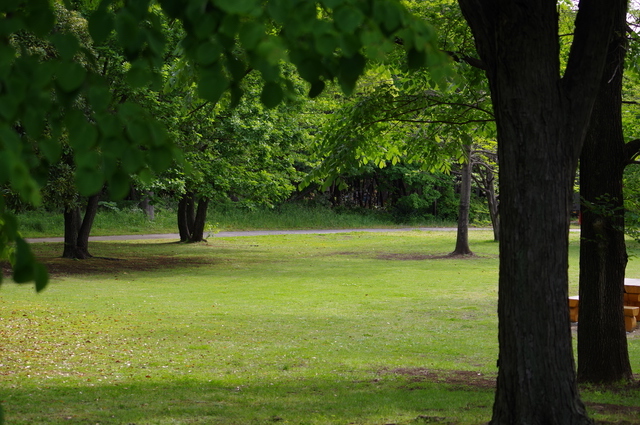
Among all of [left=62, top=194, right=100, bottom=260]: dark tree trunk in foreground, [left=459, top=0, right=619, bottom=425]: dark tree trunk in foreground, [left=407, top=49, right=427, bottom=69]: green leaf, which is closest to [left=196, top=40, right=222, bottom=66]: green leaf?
[left=407, top=49, right=427, bottom=69]: green leaf

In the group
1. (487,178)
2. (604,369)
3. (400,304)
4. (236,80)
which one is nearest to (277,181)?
(400,304)

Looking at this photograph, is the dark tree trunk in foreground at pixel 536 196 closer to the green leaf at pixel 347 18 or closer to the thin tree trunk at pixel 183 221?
→ the green leaf at pixel 347 18

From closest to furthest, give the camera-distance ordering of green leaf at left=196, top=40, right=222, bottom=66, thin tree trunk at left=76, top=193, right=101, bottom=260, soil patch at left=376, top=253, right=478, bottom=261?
green leaf at left=196, top=40, right=222, bottom=66 → thin tree trunk at left=76, top=193, right=101, bottom=260 → soil patch at left=376, top=253, right=478, bottom=261

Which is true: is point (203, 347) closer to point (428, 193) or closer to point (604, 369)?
point (604, 369)

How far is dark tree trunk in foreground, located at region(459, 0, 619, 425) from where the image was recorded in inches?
168

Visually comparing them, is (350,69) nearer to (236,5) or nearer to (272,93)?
Result: (272,93)

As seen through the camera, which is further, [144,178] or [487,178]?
[487,178]

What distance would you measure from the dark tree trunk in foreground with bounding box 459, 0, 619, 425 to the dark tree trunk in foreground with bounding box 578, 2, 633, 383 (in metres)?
3.41

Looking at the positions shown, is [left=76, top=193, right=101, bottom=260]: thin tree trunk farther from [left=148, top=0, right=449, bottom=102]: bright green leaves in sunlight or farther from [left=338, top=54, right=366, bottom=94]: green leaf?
[left=338, top=54, right=366, bottom=94]: green leaf

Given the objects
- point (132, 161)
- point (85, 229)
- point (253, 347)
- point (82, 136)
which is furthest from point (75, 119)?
point (85, 229)

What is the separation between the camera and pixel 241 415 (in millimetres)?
6379

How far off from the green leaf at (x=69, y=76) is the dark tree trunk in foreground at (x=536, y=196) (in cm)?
299

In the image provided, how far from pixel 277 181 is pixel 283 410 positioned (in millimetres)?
19355

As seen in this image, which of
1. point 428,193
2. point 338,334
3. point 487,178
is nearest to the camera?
point 338,334
